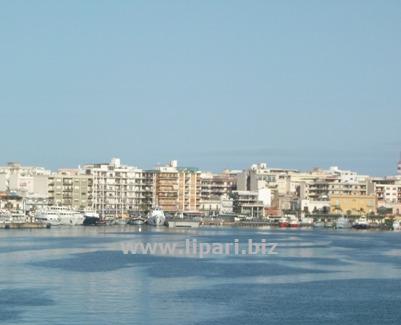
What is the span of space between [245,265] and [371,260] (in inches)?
301

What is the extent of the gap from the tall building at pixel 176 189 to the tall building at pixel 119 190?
154cm

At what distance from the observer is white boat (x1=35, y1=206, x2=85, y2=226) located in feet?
327

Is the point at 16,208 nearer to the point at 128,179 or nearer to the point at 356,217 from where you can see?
the point at 128,179

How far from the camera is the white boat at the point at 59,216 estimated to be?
327ft

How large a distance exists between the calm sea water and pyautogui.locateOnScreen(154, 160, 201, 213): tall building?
63.9 meters

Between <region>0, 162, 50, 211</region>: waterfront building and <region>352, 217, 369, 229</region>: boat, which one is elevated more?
<region>0, 162, 50, 211</region>: waterfront building

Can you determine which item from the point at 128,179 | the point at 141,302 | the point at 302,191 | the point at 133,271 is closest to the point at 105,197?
the point at 128,179

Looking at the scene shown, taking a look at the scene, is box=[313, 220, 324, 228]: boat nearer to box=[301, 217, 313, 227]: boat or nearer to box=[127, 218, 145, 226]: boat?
box=[301, 217, 313, 227]: boat

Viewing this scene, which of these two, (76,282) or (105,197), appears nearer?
(76,282)

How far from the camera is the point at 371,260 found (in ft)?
161

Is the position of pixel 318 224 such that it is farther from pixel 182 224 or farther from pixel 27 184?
pixel 27 184

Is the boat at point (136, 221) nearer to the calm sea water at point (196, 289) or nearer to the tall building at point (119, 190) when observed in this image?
the tall building at point (119, 190)

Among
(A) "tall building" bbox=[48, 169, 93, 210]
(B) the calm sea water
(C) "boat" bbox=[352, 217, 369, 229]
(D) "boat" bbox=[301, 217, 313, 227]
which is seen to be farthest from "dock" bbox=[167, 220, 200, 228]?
(B) the calm sea water

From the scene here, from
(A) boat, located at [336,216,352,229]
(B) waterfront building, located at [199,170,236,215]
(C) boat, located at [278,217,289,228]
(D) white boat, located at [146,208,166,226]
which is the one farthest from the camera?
(B) waterfront building, located at [199,170,236,215]
